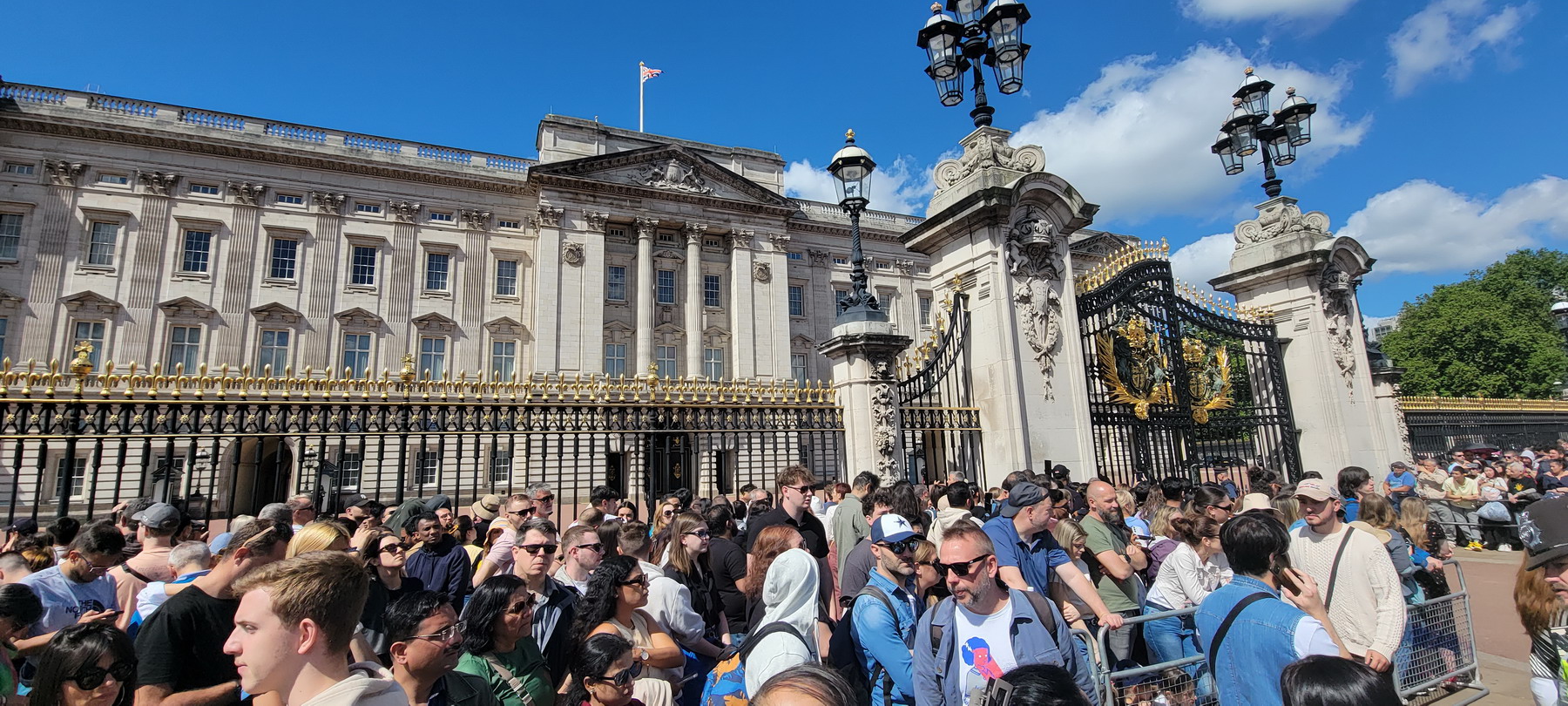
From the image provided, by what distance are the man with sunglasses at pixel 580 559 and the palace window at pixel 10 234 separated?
32.5m

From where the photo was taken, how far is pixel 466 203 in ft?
99.3

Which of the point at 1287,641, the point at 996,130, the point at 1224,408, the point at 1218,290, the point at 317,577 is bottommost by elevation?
the point at 1287,641

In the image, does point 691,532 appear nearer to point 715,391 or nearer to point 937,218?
point 715,391

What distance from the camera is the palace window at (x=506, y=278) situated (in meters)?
30.5

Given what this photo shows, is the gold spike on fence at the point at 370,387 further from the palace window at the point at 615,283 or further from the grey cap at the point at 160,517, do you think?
the palace window at the point at 615,283

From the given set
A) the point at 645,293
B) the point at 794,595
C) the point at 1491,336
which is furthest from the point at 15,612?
the point at 1491,336

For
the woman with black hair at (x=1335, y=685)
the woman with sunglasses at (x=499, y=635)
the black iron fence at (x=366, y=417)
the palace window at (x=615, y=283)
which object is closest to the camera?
the woman with black hair at (x=1335, y=685)

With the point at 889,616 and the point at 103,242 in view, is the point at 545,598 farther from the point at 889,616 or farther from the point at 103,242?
the point at 103,242

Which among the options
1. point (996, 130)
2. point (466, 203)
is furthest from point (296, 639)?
point (466, 203)

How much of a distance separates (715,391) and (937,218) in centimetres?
389

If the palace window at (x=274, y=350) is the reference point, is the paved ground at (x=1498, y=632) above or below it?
below

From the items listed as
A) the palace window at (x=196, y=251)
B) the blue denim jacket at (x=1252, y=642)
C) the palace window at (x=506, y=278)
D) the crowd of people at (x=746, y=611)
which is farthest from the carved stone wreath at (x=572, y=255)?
the blue denim jacket at (x=1252, y=642)

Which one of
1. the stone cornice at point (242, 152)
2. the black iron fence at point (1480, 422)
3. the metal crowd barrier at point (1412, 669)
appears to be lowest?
the metal crowd barrier at point (1412, 669)

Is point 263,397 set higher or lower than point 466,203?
lower
